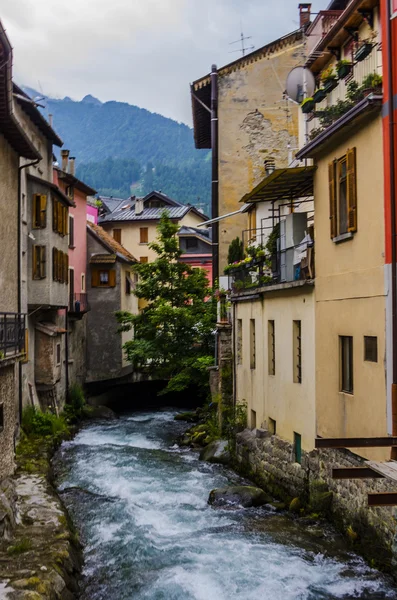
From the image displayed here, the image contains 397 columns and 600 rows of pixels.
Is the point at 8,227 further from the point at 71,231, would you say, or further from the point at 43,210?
the point at 71,231

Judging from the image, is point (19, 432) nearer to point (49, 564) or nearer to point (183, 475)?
point (183, 475)

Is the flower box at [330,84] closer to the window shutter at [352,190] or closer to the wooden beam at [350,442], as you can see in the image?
the window shutter at [352,190]

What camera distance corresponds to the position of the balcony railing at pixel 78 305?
35.1 meters

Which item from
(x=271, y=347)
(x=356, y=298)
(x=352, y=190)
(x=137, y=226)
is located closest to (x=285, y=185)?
(x=352, y=190)

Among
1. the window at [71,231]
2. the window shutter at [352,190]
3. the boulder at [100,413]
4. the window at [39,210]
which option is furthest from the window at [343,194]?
the window at [71,231]

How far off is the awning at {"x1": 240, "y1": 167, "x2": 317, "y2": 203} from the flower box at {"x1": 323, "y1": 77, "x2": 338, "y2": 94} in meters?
1.76

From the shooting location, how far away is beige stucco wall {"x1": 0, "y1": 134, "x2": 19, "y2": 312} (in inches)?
845

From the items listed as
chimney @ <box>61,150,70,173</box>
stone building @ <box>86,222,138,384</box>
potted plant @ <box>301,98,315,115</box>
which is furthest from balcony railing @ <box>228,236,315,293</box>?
chimney @ <box>61,150,70,173</box>

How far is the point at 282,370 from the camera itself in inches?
728

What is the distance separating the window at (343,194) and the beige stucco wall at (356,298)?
14 cm

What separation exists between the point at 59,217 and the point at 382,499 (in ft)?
73.5

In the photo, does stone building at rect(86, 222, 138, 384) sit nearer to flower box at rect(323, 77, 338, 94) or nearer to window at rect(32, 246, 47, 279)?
window at rect(32, 246, 47, 279)

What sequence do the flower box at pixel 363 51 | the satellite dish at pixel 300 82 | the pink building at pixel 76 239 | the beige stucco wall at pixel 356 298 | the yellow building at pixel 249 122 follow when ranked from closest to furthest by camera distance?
the beige stucco wall at pixel 356 298 < the flower box at pixel 363 51 < the satellite dish at pixel 300 82 < the yellow building at pixel 249 122 < the pink building at pixel 76 239

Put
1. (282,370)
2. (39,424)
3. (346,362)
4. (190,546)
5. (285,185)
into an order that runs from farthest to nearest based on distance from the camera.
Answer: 1. (39,424)
2. (282,370)
3. (285,185)
4. (346,362)
5. (190,546)
